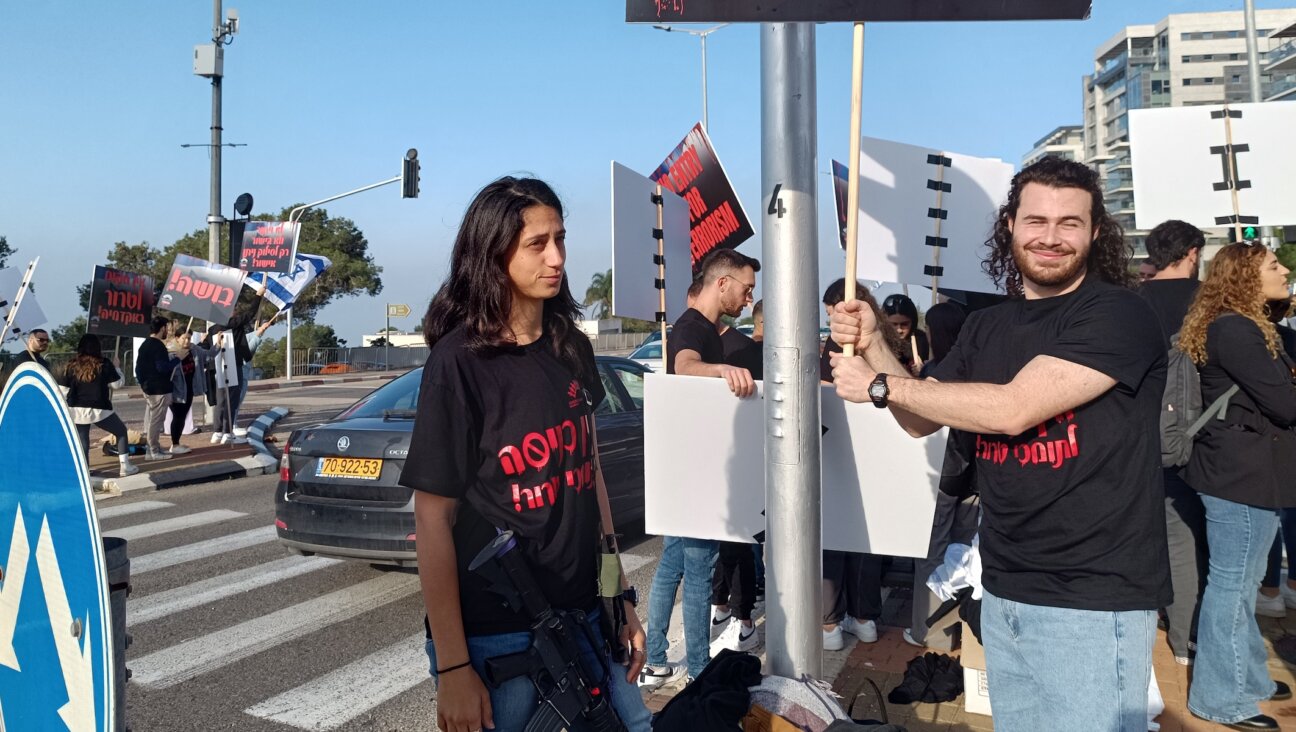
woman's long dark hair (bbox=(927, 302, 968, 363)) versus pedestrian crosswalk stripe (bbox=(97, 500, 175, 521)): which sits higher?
woman's long dark hair (bbox=(927, 302, 968, 363))

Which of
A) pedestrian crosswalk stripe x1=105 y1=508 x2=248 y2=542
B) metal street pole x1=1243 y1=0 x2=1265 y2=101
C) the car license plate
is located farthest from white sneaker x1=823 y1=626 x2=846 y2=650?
metal street pole x1=1243 y1=0 x2=1265 y2=101

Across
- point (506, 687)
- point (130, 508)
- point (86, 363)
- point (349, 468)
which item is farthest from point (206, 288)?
point (506, 687)

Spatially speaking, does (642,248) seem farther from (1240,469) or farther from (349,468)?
(349,468)

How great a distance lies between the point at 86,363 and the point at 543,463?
10.8 metres

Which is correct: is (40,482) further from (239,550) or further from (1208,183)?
(239,550)

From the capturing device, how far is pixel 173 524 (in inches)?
353

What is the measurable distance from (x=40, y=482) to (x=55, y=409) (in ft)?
0.43

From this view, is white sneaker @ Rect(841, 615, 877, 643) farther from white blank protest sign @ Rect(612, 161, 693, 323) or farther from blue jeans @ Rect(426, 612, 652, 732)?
blue jeans @ Rect(426, 612, 652, 732)

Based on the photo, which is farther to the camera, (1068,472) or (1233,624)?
(1233,624)

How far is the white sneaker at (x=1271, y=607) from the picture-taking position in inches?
209

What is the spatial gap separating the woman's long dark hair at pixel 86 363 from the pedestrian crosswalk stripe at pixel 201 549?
3.24 meters

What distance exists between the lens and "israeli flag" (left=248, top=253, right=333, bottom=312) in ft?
56.1

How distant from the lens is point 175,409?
13.6 metres

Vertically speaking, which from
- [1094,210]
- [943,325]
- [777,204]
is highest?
[777,204]
